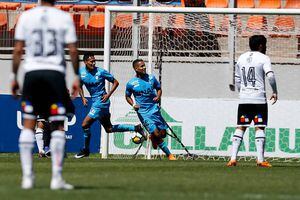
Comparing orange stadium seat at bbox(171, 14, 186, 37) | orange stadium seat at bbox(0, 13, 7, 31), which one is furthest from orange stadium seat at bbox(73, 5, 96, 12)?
orange stadium seat at bbox(171, 14, 186, 37)

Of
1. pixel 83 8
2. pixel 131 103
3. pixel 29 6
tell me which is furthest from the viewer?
pixel 29 6

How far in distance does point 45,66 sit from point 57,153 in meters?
0.92

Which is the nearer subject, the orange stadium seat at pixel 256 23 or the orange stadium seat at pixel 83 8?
the orange stadium seat at pixel 256 23

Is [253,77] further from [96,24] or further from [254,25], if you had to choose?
[96,24]

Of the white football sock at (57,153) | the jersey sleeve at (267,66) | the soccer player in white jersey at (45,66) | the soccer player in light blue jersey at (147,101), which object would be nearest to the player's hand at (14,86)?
the soccer player in white jersey at (45,66)

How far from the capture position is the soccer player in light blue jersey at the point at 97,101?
20.2 m

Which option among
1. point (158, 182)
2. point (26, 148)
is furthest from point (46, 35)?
point (158, 182)

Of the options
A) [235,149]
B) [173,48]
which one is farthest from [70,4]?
[235,149]

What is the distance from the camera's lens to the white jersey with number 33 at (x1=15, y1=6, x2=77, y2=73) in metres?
10.5

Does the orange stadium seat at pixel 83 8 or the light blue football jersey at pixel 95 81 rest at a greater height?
the orange stadium seat at pixel 83 8

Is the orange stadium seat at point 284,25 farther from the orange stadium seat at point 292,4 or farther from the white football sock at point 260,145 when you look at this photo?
the white football sock at point 260,145

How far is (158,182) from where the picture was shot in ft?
38.9

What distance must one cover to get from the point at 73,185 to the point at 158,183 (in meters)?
1.08

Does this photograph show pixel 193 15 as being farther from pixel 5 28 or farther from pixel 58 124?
pixel 58 124
